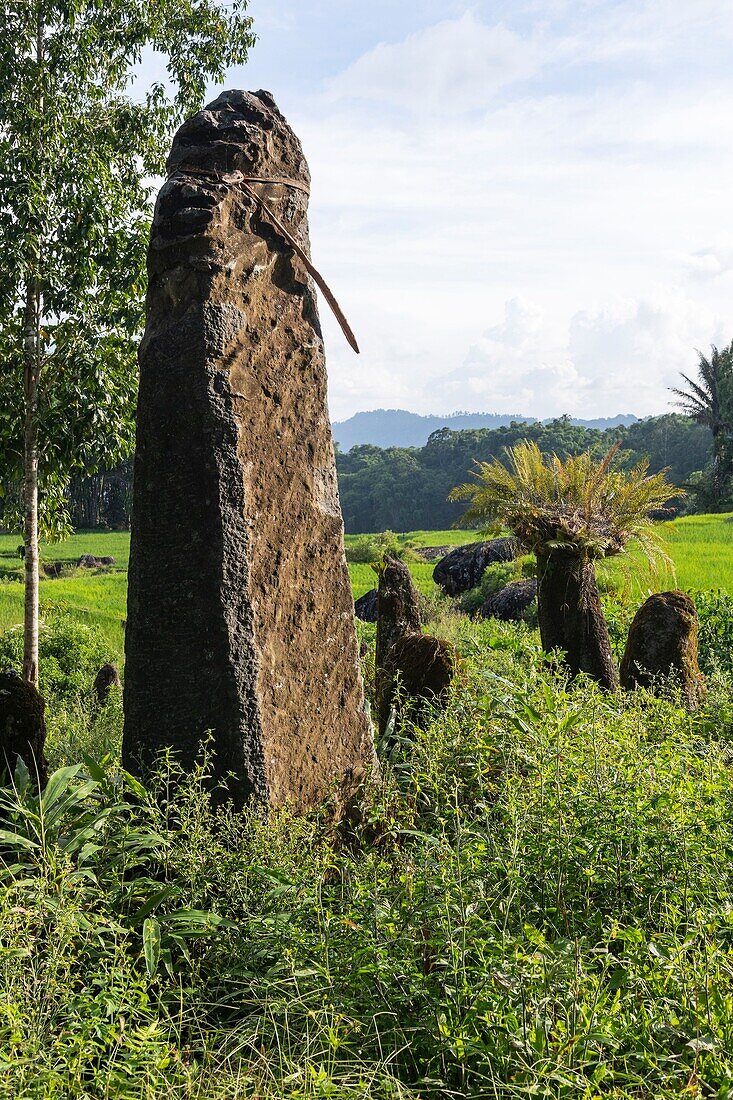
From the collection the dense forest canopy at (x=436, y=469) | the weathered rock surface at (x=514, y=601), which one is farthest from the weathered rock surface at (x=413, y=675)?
the dense forest canopy at (x=436, y=469)

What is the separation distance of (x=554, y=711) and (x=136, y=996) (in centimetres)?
226

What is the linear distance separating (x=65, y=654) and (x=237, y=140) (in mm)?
10531

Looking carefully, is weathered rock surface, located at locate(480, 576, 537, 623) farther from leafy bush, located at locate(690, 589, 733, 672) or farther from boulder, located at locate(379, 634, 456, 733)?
boulder, located at locate(379, 634, 456, 733)

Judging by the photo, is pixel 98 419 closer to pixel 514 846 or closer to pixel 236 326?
pixel 236 326

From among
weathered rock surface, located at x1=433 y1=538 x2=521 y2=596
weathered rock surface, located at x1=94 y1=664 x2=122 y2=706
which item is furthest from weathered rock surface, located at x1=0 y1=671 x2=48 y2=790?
weathered rock surface, located at x1=433 y1=538 x2=521 y2=596

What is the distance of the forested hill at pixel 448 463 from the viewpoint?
2559 inches

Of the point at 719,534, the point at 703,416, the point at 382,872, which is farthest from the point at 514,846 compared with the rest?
the point at 703,416

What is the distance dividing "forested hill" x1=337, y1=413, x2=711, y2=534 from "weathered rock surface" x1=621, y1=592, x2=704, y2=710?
183ft

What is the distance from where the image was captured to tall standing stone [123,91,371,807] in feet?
13.5

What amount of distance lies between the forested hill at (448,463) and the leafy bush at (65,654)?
50981mm

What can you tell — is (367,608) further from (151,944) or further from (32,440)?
(151,944)

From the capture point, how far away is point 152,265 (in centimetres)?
439

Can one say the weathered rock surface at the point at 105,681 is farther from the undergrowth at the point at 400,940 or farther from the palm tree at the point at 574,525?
the undergrowth at the point at 400,940

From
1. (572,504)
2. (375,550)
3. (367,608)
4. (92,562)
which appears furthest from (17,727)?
(92,562)
